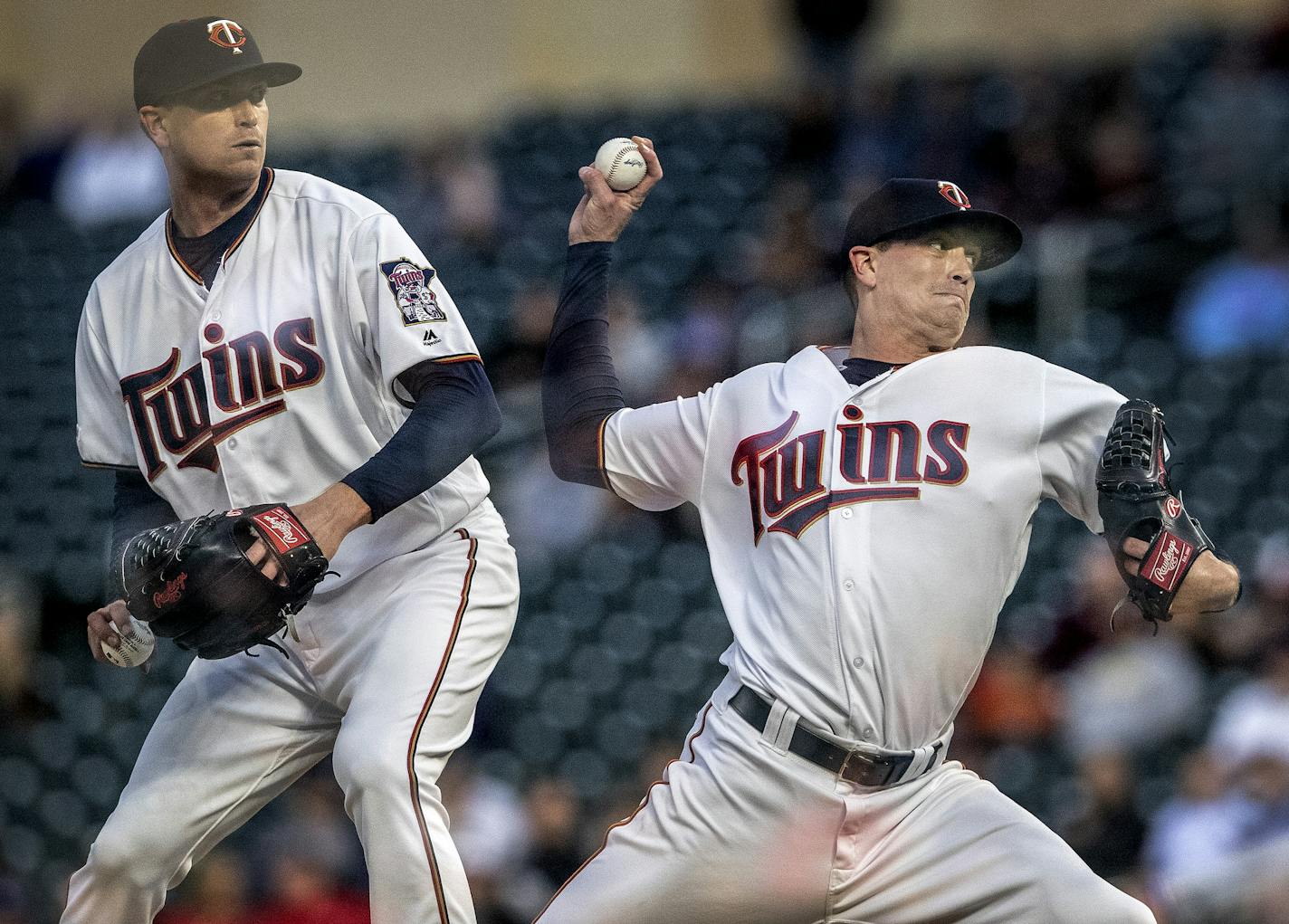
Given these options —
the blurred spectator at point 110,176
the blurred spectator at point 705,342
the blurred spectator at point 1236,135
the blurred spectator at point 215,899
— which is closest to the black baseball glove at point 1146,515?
the blurred spectator at point 215,899

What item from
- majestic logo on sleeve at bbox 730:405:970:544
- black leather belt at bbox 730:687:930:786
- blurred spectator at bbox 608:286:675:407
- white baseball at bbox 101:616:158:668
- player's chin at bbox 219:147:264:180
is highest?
player's chin at bbox 219:147:264:180

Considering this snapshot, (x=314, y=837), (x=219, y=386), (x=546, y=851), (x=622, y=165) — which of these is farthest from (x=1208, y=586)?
(x=314, y=837)

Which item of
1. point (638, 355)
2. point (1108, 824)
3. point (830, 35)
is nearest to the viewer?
point (1108, 824)

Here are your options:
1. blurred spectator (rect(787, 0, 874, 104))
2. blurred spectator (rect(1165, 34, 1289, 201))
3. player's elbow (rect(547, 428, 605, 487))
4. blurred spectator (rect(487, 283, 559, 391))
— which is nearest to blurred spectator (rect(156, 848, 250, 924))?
blurred spectator (rect(487, 283, 559, 391))

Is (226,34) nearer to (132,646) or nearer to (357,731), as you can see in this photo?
(132,646)

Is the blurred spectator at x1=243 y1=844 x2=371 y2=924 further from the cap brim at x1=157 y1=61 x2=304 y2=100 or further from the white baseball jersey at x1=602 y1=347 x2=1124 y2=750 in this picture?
the cap brim at x1=157 y1=61 x2=304 y2=100
